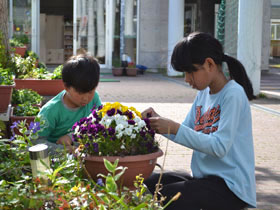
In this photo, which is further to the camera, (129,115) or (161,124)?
(161,124)

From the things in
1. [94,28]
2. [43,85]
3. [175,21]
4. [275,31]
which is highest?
[275,31]

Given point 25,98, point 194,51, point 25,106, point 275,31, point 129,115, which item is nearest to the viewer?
point 129,115

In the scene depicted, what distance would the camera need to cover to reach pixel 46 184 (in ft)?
5.39

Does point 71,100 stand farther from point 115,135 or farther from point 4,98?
point 4,98

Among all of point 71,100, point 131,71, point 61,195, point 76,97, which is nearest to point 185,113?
point 71,100

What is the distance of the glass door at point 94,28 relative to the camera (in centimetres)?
1833

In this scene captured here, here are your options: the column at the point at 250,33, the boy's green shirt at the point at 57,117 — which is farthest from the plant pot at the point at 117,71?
the boy's green shirt at the point at 57,117

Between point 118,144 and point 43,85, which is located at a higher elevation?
point 118,144

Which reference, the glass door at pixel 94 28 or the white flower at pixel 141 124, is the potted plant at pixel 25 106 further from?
the glass door at pixel 94 28

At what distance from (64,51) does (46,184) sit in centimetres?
2376

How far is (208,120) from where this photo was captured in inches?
107

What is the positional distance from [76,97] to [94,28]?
15882 mm

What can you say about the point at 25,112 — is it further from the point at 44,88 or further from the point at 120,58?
the point at 120,58

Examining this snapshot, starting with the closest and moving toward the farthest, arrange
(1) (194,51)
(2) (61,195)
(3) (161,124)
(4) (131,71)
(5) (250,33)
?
1. (2) (61,195)
2. (3) (161,124)
3. (1) (194,51)
4. (5) (250,33)
5. (4) (131,71)
